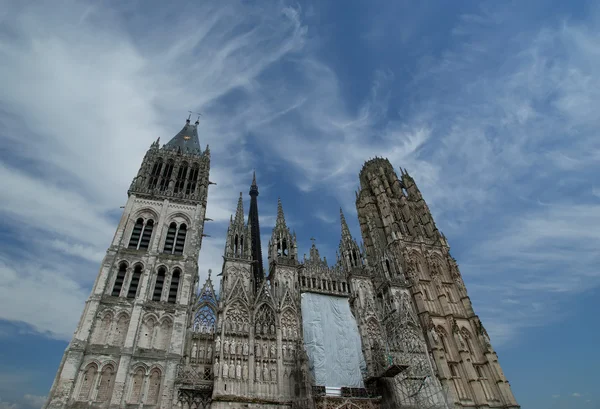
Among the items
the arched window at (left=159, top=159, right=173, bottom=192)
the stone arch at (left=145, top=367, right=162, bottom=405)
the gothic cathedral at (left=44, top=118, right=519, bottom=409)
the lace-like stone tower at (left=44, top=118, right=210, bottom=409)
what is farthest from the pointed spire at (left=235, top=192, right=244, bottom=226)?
the stone arch at (left=145, top=367, right=162, bottom=405)

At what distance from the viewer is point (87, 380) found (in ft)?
72.8

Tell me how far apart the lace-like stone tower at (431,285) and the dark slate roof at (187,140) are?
73.3ft

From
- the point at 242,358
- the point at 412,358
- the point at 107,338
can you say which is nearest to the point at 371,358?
the point at 412,358

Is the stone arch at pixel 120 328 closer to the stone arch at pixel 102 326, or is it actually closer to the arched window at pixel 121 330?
the arched window at pixel 121 330

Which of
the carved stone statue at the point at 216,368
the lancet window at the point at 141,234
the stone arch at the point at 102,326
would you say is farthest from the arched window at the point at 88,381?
the lancet window at the point at 141,234

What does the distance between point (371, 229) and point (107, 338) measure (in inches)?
1149

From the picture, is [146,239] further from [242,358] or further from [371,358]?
[371,358]

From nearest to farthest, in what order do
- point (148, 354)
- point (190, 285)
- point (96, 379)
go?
1. point (96, 379)
2. point (148, 354)
3. point (190, 285)

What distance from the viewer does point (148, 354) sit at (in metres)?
24.0

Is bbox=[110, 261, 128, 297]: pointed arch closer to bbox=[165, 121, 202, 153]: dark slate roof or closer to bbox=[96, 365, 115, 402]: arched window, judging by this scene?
bbox=[96, 365, 115, 402]: arched window

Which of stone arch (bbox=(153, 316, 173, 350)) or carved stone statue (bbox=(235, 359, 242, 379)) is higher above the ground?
stone arch (bbox=(153, 316, 173, 350))

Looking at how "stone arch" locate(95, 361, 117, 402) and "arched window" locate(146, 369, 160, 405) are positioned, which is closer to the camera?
"stone arch" locate(95, 361, 117, 402)

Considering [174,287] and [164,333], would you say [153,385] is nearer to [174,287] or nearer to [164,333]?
[164,333]

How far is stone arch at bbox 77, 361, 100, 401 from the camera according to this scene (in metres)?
21.6
